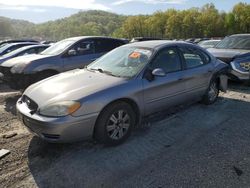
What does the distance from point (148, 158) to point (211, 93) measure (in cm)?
294

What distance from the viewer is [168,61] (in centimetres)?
495

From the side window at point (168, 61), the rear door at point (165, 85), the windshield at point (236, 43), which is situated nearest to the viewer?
the rear door at point (165, 85)

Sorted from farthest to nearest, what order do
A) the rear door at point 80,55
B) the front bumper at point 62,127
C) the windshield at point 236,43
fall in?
the windshield at point 236,43, the rear door at point 80,55, the front bumper at point 62,127

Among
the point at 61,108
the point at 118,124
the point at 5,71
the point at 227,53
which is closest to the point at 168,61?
the point at 118,124

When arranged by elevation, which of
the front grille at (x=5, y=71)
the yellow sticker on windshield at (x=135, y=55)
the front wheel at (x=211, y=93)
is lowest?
the front wheel at (x=211, y=93)

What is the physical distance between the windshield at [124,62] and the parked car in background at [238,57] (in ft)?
12.6

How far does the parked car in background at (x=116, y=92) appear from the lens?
3689mm

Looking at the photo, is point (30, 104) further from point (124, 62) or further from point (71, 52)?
point (71, 52)

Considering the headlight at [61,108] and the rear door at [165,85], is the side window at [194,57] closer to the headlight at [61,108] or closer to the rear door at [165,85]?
the rear door at [165,85]

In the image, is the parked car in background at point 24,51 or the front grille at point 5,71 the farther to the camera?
the parked car in background at point 24,51

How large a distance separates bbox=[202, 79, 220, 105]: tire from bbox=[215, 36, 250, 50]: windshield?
321cm

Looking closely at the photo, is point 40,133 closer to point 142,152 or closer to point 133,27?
point 142,152

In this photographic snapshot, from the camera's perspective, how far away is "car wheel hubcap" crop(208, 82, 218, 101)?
604 centimetres

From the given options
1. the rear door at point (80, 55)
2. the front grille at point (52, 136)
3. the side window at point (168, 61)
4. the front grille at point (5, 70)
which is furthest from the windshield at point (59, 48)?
the front grille at point (52, 136)
